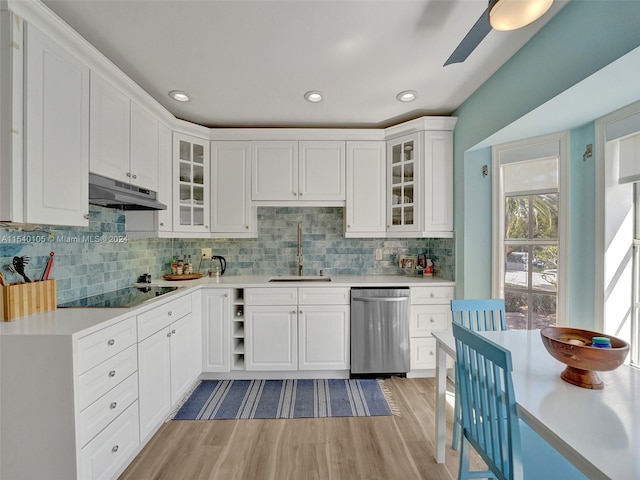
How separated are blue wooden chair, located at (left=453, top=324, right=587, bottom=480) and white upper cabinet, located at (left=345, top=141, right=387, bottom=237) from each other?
5.94ft

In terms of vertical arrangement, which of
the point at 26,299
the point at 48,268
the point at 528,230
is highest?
the point at 528,230

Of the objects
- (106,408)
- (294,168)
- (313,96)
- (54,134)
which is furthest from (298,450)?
(313,96)

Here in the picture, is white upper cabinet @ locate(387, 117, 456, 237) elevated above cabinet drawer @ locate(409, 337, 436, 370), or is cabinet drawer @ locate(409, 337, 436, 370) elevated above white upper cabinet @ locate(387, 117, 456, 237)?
white upper cabinet @ locate(387, 117, 456, 237)

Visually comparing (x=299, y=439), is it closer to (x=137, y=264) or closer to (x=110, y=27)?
(x=137, y=264)

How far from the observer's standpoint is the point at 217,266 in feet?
10.9

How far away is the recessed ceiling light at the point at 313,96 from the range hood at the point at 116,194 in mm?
1485

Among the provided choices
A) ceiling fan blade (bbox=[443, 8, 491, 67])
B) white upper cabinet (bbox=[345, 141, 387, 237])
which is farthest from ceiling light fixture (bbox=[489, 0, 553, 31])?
white upper cabinet (bbox=[345, 141, 387, 237])

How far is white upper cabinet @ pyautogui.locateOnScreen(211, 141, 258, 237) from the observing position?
3021 millimetres

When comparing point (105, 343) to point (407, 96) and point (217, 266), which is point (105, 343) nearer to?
point (217, 266)

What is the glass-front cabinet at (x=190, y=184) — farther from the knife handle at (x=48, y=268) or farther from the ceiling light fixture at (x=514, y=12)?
the ceiling light fixture at (x=514, y=12)

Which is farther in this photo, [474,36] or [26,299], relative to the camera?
[26,299]

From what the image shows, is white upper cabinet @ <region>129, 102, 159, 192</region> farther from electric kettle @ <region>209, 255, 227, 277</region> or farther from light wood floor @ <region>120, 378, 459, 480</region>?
light wood floor @ <region>120, 378, 459, 480</region>

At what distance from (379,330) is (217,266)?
6.15 feet

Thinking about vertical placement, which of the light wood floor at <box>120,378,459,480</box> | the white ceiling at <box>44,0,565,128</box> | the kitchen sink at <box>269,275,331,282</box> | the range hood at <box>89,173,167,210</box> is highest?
the white ceiling at <box>44,0,565,128</box>
